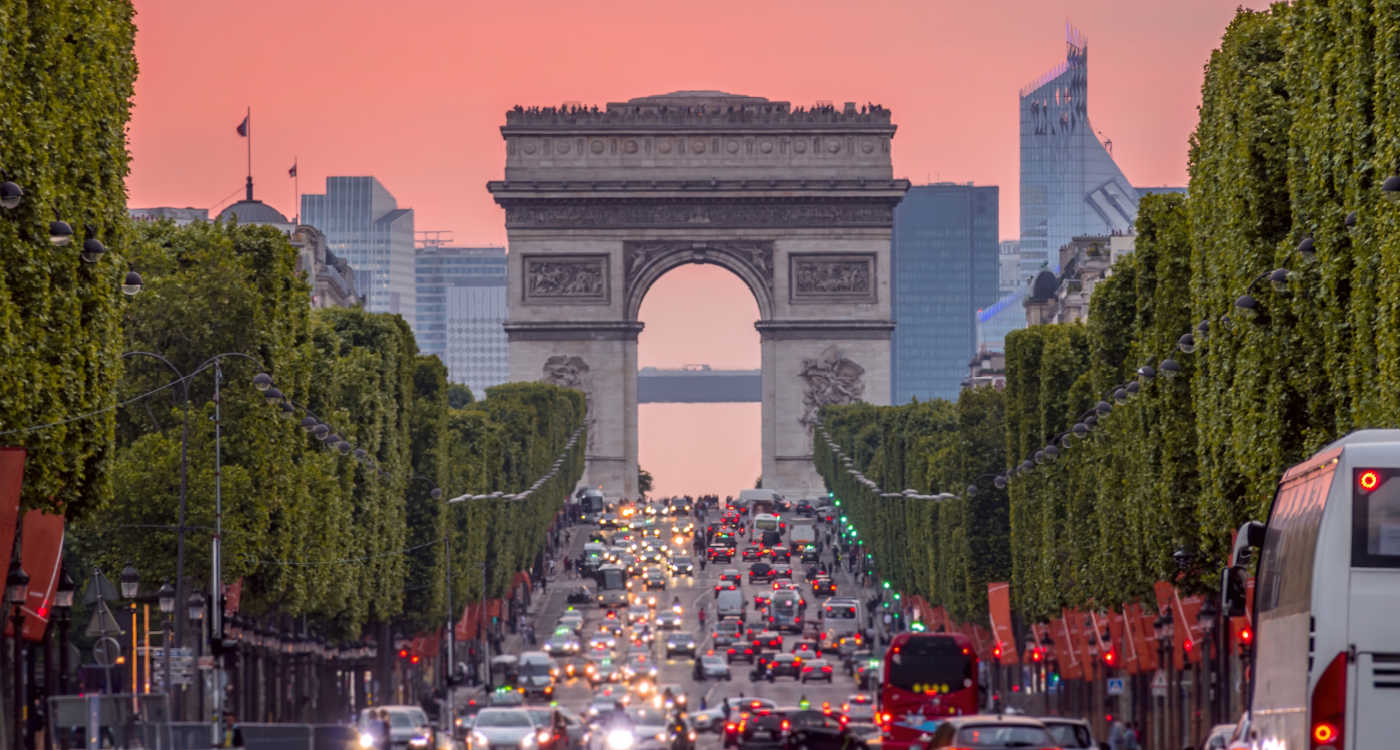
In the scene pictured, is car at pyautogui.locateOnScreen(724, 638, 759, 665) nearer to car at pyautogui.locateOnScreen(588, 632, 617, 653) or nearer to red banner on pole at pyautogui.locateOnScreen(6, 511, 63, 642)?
car at pyautogui.locateOnScreen(588, 632, 617, 653)

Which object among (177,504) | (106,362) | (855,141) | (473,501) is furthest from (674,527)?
(106,362)

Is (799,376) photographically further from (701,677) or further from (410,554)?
(410,554)

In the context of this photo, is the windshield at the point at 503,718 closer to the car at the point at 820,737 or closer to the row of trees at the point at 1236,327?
the car at the point at 820,737

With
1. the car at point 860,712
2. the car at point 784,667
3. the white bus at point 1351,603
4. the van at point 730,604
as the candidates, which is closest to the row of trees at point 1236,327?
the car at point 860,712

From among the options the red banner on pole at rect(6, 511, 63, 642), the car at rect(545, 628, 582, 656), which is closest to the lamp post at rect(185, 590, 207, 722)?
the red banner on pole at rect(6, 511, 63, 642)

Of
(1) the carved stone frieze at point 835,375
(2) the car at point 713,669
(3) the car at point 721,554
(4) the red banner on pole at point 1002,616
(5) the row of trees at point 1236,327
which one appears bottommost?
(2) the car at point 713,669

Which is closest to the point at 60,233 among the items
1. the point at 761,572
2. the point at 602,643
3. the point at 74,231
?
the point at 74,231
